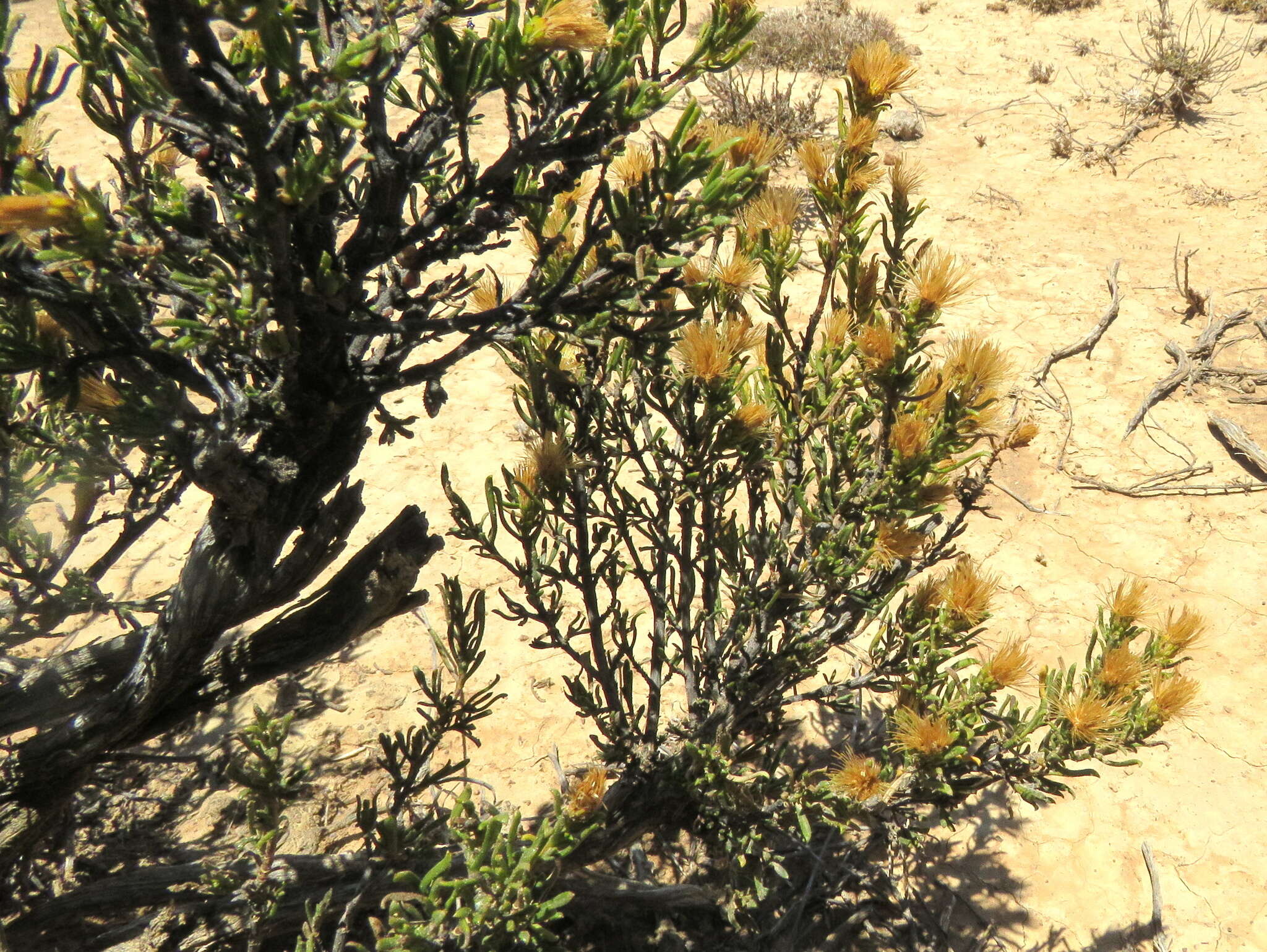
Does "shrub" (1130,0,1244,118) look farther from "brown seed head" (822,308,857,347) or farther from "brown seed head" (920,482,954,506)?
"brown seed head" (920,482,954,506)

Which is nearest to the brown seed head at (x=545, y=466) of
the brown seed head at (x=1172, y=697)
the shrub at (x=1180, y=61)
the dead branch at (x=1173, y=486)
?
the brown seed head at (x=1172, y=697)

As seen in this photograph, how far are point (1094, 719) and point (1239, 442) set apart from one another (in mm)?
3093

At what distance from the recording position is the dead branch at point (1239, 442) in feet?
12.7

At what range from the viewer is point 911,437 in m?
1.57

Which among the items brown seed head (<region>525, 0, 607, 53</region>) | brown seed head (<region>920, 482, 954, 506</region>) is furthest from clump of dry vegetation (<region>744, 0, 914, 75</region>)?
brown seed head (<region>525, 0, 607, 53</region>)

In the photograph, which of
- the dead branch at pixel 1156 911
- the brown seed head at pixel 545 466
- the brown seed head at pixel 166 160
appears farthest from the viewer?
the dead branch at pixel 1156 911

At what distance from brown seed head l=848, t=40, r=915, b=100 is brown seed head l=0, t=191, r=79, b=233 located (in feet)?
4.02

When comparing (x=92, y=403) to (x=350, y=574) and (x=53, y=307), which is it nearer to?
(x=53, y=307)

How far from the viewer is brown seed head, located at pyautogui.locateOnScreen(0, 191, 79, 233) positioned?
769mm

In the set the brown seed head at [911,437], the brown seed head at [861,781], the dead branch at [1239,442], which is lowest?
the dead branch at [1239,442]

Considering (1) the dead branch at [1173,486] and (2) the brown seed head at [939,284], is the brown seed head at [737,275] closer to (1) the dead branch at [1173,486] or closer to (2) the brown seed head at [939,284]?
(2) the brown seed head at [939,284]

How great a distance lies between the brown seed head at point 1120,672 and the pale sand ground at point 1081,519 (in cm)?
40

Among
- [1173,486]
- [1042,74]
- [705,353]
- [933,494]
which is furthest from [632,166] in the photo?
[1042,74]

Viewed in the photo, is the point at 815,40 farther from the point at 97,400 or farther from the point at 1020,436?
the point at 97,400
